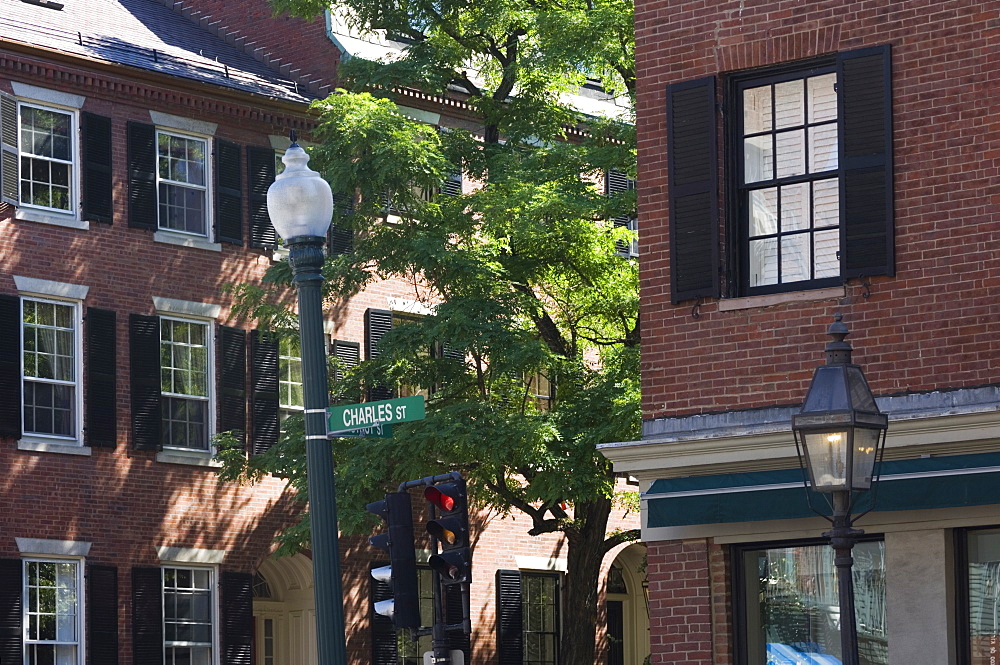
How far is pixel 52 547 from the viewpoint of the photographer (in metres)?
26.7

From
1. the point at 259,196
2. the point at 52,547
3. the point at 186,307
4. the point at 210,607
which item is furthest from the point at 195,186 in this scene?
the point at 210,607

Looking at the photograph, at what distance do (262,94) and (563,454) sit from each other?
31.9ft

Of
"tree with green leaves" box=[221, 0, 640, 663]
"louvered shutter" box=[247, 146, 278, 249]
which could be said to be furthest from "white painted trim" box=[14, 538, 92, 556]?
"louvered shutter" box=[247, 146, 278, 249]

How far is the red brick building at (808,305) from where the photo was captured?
1364 cm

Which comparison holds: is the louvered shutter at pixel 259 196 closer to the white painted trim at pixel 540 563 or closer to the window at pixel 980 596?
the white painted trim at pixel 540 563

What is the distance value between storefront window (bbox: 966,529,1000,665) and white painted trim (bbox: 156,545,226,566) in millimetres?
16573

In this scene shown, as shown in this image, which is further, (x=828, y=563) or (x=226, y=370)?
(x=226, y=370)

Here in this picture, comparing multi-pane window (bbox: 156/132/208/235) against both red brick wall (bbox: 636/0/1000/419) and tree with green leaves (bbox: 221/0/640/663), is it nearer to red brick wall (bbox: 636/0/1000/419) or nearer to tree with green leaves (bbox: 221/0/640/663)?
tree with green leaves (bbox: 221/0/640/663)

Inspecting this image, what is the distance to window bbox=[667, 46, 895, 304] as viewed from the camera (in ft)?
46.7

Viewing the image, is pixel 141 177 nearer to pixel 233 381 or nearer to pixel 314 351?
pixel 233 381

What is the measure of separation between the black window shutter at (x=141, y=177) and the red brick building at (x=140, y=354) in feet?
0.10

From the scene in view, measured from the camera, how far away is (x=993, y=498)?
512 inches

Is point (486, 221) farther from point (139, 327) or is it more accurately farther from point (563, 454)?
point (139, 327)

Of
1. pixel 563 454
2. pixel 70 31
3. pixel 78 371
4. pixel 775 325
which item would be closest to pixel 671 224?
pixel 775 325
